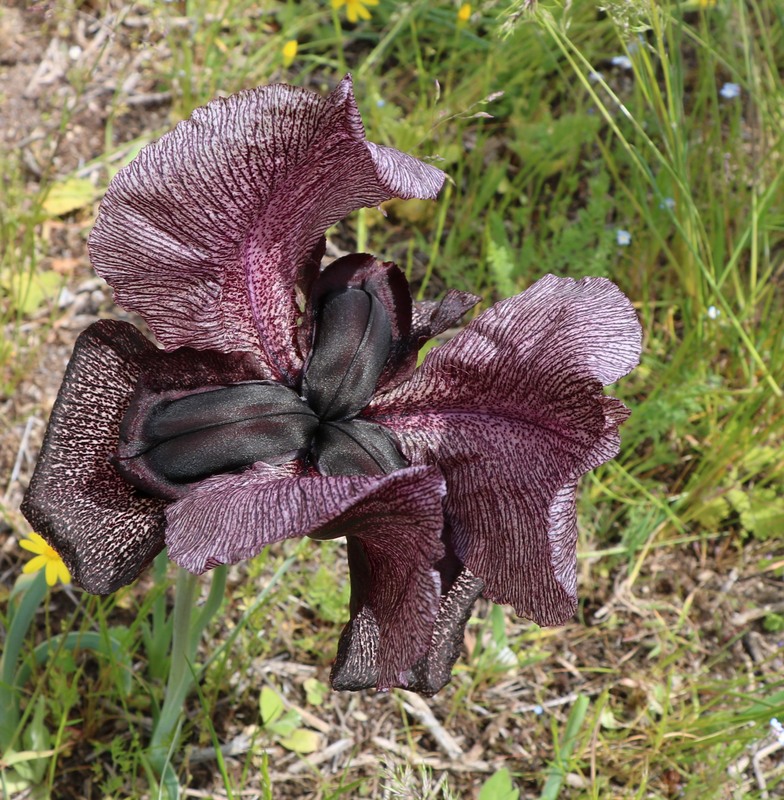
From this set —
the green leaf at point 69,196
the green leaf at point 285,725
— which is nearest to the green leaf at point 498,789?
the green leaf at point 285,725

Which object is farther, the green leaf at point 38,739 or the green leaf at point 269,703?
the green leaf at point 269,703


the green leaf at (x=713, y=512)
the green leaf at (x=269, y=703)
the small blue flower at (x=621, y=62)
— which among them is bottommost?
the green leaf at (x=269, y=703)

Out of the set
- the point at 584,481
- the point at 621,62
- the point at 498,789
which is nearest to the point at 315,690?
the point at 498,789

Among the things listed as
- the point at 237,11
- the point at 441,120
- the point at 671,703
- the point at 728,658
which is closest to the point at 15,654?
the point at 441,120

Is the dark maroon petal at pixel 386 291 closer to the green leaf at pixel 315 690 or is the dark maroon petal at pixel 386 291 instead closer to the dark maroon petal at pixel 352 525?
the dark maroon petal at pixel 352 525

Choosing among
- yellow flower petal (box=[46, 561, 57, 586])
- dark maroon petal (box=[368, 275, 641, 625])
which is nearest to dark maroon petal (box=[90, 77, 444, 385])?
dark maroon petal (box=[368, 275, 641, 625])

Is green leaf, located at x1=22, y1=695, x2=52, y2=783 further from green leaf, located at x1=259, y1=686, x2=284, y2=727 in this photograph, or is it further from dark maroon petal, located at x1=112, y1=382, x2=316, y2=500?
dark maroon petal, located at x1=112, y1=382, x2=316, y2=500

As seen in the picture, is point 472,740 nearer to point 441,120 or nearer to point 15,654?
point 15,654
